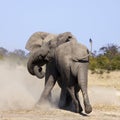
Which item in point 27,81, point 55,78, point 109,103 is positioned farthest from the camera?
point 27,81

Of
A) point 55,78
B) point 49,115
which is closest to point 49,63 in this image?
point 55,78

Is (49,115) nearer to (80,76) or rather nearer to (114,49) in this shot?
(80,76)

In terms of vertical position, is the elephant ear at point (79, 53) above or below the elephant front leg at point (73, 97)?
above

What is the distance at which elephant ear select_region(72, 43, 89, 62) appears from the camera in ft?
56.1

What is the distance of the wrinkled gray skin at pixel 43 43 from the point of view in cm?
1903

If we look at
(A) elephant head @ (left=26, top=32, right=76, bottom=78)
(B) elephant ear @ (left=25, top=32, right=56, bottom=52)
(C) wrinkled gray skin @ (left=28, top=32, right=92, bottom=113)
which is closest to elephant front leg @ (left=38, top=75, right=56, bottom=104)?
(C) wrinkled gray skin @ (left=28, top=32, right=92, bottom=113)

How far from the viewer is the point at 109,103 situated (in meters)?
22.8

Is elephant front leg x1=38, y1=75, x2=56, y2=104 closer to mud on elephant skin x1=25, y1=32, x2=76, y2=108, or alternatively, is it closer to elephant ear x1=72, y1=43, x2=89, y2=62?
mud on elephant skin x1=25, y1=32, x2=76, y2=108

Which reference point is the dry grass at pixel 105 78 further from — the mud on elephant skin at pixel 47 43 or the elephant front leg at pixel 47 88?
the elephant front leg at pixel 47 88

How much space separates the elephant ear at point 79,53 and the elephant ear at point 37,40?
3.13 meters

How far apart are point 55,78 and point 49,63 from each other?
0.55m

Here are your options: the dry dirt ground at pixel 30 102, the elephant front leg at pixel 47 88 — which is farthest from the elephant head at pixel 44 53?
the dry dirt ground at pixel 30 102

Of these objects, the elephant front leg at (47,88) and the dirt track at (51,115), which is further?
the elephant front leg at (47,88)

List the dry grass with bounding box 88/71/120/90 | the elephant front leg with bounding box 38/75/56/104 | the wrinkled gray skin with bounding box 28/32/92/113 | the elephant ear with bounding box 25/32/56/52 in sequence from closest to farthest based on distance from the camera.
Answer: the wrinkled gray skin with bounding box 28/32/92/113 → the elephant front leg with bounding box 38/75/56/104 → the elephant ear with bounding box 25/32/56/52 → the dry grass with bounding box 88/71/120/90
